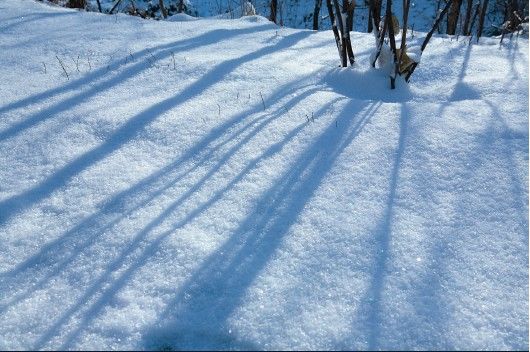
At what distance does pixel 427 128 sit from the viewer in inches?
69.3

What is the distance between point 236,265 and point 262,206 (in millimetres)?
272

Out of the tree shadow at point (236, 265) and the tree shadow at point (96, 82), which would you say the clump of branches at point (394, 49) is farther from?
the tree shadow at point (96, 82)

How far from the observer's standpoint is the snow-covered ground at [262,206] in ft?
3.45

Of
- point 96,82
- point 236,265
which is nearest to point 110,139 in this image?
point 96,82

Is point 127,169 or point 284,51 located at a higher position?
point 284,51

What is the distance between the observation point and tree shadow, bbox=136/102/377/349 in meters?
1.04

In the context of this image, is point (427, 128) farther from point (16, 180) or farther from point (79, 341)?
point (16, 180)

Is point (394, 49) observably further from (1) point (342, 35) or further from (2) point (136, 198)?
(2) point (136, 198)

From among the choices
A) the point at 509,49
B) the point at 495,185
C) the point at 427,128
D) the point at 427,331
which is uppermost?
the point at 509,49

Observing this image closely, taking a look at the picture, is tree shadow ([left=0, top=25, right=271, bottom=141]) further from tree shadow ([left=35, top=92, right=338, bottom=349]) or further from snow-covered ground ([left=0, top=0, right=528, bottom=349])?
tree shadow ([left=35, top=92, right=338, bottom=349])

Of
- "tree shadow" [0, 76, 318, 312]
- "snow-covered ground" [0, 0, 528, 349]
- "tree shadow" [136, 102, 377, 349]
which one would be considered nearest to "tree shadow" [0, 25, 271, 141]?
"snow-covered ground" [0, 0, 528, 349]

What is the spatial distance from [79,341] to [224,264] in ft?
1.36

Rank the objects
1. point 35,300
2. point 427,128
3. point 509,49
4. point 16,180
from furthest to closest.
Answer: point 509,49, point 427,128, point 16,180, point 35,300

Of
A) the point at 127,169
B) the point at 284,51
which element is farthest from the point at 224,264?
the point at 284,51
